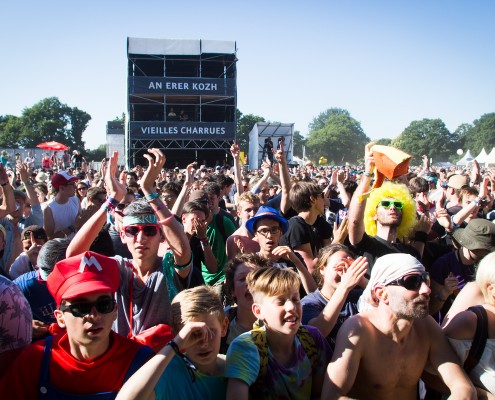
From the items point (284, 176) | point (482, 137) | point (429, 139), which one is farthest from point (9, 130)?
point (482, 137)

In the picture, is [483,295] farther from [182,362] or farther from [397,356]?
[182,362]

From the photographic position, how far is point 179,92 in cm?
2247

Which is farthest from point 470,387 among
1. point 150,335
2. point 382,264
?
point 150,335

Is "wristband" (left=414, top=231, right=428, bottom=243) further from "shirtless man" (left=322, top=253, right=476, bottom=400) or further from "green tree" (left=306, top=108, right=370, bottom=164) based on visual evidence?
"green tree" (left=306, top=108, right=370, bottom=164)

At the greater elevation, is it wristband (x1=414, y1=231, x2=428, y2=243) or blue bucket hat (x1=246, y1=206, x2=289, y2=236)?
blue bucket hat (x1=246, y1=206, x2=289, y2=236)

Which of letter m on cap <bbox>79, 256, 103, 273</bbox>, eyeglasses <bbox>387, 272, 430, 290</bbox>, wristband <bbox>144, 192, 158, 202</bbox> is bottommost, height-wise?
eyeglasses <bbox>387, 272, 430, 290</bbox>

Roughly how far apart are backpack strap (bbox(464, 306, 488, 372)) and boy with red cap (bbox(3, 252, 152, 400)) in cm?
163

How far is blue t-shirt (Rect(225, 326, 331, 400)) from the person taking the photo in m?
2.11

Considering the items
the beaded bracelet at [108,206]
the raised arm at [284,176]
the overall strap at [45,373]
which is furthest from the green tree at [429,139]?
the overall strap at [45,373]

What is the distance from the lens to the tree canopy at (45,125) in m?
68.6

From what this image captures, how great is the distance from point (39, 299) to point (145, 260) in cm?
78

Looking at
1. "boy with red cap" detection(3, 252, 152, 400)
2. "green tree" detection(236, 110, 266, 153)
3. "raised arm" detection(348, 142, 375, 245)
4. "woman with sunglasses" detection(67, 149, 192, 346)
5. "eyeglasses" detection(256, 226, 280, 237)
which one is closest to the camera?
"boy with red cap" detection(3, 252, 152, 400)

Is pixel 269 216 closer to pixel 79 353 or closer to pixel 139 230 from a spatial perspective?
pixel 139 230

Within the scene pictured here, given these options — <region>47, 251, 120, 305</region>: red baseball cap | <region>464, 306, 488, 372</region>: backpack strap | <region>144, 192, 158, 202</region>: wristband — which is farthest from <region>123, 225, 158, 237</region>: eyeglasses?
<region>464, 306, 488, 372</region>: backpack strap
